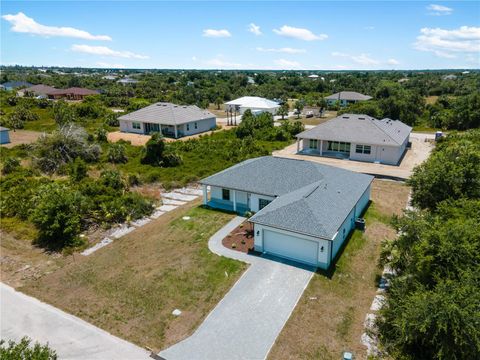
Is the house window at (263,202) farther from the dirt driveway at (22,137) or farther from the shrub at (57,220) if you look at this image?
the dirt driveway at (22,137)

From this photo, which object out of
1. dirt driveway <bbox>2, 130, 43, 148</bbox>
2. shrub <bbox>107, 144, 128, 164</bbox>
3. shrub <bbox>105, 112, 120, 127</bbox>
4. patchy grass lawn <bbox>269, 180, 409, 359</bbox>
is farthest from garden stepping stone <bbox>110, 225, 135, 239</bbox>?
shrub <bbox>105, 112, 120, 127</bbox>

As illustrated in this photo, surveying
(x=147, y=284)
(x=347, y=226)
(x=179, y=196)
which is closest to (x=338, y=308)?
(x=347, y=226)

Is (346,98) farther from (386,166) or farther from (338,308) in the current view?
Result: (338,308)

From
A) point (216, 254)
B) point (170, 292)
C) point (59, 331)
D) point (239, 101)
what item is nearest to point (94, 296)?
point (59, 331)

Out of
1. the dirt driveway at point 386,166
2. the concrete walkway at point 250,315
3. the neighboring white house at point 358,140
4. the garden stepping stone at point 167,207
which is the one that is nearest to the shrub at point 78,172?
the garden stepping stone at point 167,207

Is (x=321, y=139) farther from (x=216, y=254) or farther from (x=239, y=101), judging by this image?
(x=239, y=101)

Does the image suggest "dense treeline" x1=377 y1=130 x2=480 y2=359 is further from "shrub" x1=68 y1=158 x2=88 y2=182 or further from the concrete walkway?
"shrub" x1=68 y1=158 x2=88 y2=182
